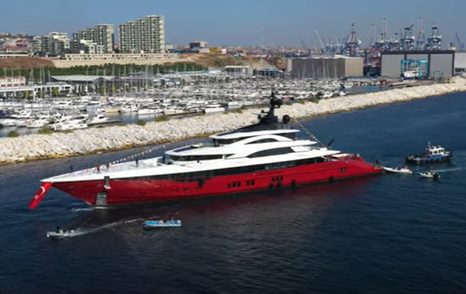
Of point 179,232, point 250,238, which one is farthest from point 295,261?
point 179,232

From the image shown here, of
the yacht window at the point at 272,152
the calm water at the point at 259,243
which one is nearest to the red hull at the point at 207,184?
the calm water at the point at 259,243

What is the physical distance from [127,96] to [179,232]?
34740mm

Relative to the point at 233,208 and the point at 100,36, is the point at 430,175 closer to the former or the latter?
the point at 233,208

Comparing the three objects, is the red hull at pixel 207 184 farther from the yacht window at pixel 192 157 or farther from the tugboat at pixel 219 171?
the yacht window at pixel 192 157

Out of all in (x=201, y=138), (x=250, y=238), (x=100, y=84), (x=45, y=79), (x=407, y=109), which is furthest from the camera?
(x=45, y=79)

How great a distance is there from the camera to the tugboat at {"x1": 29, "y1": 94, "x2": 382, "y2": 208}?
1527 centimetres

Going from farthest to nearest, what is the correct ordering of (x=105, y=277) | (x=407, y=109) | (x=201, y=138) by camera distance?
(x=407, y=109), (x=201, y=138), (x=105, y=277)

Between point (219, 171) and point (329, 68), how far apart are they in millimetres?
64316

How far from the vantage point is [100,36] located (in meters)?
96.6

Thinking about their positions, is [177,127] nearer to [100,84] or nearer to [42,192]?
[42,192]

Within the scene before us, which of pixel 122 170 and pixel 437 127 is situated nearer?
pixel 122 170

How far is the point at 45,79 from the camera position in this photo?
58.8 meters

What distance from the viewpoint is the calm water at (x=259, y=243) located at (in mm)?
10531

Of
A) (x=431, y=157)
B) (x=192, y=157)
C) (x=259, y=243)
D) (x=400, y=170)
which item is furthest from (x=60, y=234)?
(x=431, y=157)
